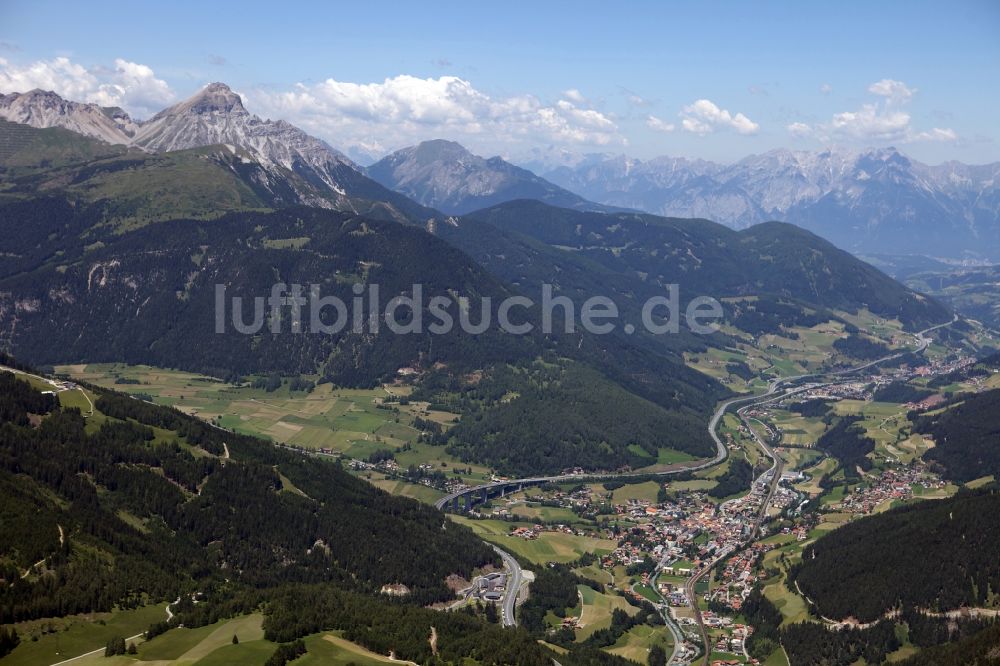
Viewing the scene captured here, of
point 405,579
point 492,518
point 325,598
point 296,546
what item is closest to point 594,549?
point 492,518

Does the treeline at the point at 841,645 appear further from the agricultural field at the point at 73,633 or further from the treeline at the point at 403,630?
the agricultural field at the point at 73,633

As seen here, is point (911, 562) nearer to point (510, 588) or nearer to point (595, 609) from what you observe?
point (595, 609)

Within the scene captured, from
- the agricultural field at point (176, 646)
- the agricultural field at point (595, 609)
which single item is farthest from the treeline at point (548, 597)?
the agricultural field at point (176, 646)

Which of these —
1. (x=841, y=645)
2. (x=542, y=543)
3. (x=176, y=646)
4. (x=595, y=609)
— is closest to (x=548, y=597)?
(x=595, y=609)

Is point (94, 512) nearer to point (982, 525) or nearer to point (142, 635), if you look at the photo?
point (142, 635)

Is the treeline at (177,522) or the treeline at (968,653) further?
the treeline at (177,522)

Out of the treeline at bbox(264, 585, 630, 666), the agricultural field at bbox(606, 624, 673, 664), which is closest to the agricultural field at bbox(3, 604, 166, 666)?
the treeline at bbox(264, 585, 630, 666)
